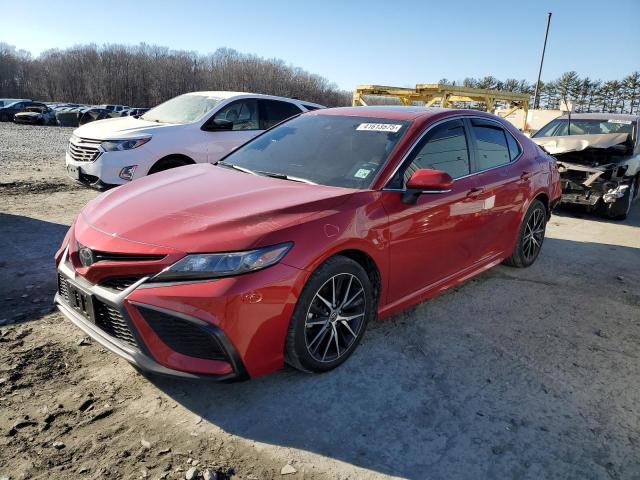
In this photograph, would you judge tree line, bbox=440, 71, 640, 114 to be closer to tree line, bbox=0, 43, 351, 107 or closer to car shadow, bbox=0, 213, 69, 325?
tree line, bbox=0, 43, 351, 107

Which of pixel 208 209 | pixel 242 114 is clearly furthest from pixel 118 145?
pixel 208 209

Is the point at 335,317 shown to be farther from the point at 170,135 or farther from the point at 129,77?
the point at 129,77

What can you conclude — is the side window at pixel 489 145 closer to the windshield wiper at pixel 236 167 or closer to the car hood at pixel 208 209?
the car hood at pixel 208 209

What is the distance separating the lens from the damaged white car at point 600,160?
26.0ft

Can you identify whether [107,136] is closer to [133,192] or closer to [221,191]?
[133,192]

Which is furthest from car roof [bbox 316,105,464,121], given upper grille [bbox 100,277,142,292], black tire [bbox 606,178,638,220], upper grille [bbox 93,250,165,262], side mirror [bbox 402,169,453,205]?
black tire [bbox 606,178,638,220]

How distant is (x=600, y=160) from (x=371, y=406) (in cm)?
791

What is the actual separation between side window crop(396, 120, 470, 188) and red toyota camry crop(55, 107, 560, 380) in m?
0.01

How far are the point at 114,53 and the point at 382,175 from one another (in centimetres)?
10374

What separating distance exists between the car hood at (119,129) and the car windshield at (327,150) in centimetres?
299

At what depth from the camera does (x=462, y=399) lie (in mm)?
2793

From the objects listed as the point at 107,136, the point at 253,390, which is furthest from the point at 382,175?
the point at 107,136

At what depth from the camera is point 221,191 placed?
311 centimetres

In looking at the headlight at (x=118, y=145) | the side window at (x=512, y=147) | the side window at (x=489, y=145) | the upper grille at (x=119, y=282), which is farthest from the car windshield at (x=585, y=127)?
the upper grille at (x=119, y=282)
